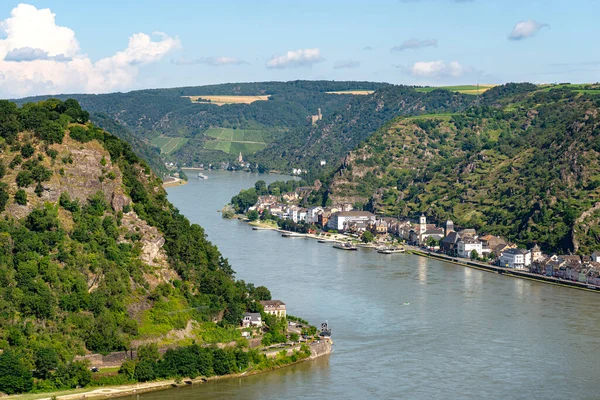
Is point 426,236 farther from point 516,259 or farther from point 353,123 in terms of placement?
point 353,123

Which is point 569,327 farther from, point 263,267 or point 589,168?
point 589,168

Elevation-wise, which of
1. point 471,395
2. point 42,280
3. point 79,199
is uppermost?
point 79,199

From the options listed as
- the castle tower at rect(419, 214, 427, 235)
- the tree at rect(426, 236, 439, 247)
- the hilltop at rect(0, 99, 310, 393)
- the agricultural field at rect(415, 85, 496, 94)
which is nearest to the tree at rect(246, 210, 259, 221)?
the castle tower at rect(419, 214, 427, 235)

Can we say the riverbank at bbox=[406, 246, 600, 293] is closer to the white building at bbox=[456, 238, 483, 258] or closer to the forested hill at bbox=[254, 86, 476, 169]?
the white building at bbox=[456, 238, 483, 258]

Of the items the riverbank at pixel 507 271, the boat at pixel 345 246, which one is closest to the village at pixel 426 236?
the riverbank at pixel 507 271

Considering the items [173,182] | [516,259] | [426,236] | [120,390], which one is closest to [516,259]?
[516,259]

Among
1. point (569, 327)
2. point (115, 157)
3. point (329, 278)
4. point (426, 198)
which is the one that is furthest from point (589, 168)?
point (115, 157)
